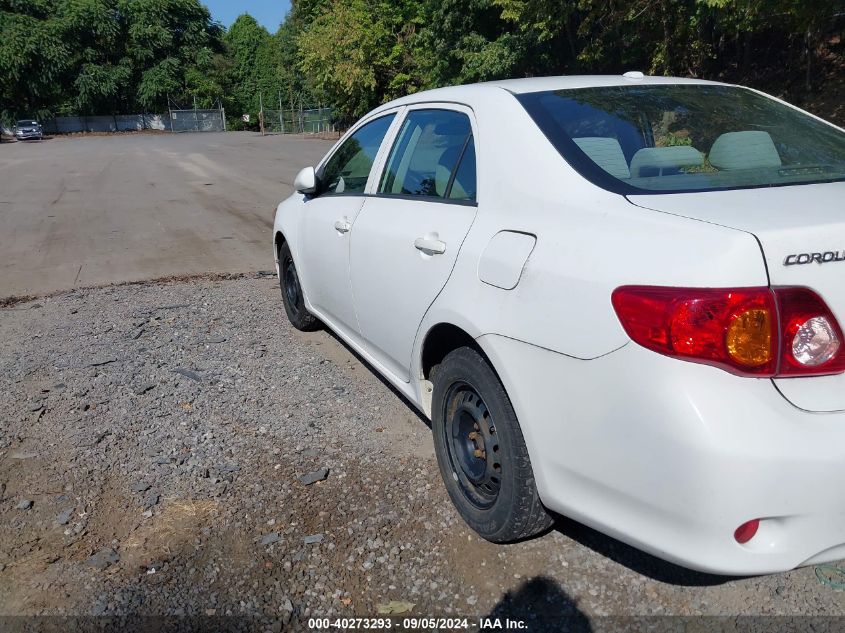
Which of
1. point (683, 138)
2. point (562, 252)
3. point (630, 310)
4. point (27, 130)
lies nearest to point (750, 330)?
point (630, 310)

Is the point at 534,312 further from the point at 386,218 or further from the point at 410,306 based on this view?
the point at 386,218

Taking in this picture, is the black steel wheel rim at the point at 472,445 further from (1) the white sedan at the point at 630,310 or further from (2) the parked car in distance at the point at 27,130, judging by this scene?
(2) the parked car in distance at the point at 27,130

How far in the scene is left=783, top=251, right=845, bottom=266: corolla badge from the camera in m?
1.92

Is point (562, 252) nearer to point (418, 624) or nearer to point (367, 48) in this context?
point (418, 624)

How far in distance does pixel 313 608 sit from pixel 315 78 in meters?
39.2

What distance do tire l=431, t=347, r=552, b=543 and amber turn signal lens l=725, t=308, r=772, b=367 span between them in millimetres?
833

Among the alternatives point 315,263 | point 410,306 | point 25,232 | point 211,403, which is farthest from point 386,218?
point 25,232

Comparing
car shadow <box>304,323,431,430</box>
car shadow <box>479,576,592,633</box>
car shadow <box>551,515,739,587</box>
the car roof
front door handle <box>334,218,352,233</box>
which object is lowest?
car shadow <box>304,323,431,430</box>

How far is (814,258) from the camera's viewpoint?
1936 millimetres

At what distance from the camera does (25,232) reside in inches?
433

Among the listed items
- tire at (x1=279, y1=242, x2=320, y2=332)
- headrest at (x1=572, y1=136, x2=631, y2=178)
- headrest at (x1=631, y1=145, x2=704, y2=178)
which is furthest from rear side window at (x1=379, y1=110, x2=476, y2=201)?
tire at (x1=279, y1=242, x2=320, y2=332)

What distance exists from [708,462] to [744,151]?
1418 millimetres

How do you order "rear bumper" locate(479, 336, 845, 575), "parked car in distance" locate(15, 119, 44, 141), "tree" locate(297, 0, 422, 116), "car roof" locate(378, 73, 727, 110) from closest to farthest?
"rear bumper" locate(479, 336, 845, 575)
"car roof" locate(378, 73, 727, 110)
"tree" locate(297, 0, 422, 116)
"parked car in distance" locate(15, 119, 44, 141)

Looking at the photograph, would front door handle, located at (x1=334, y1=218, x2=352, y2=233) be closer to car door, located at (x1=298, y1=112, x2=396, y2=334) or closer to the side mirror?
car door, located at (x1=298, y1=112, x2=396, y2=334)
